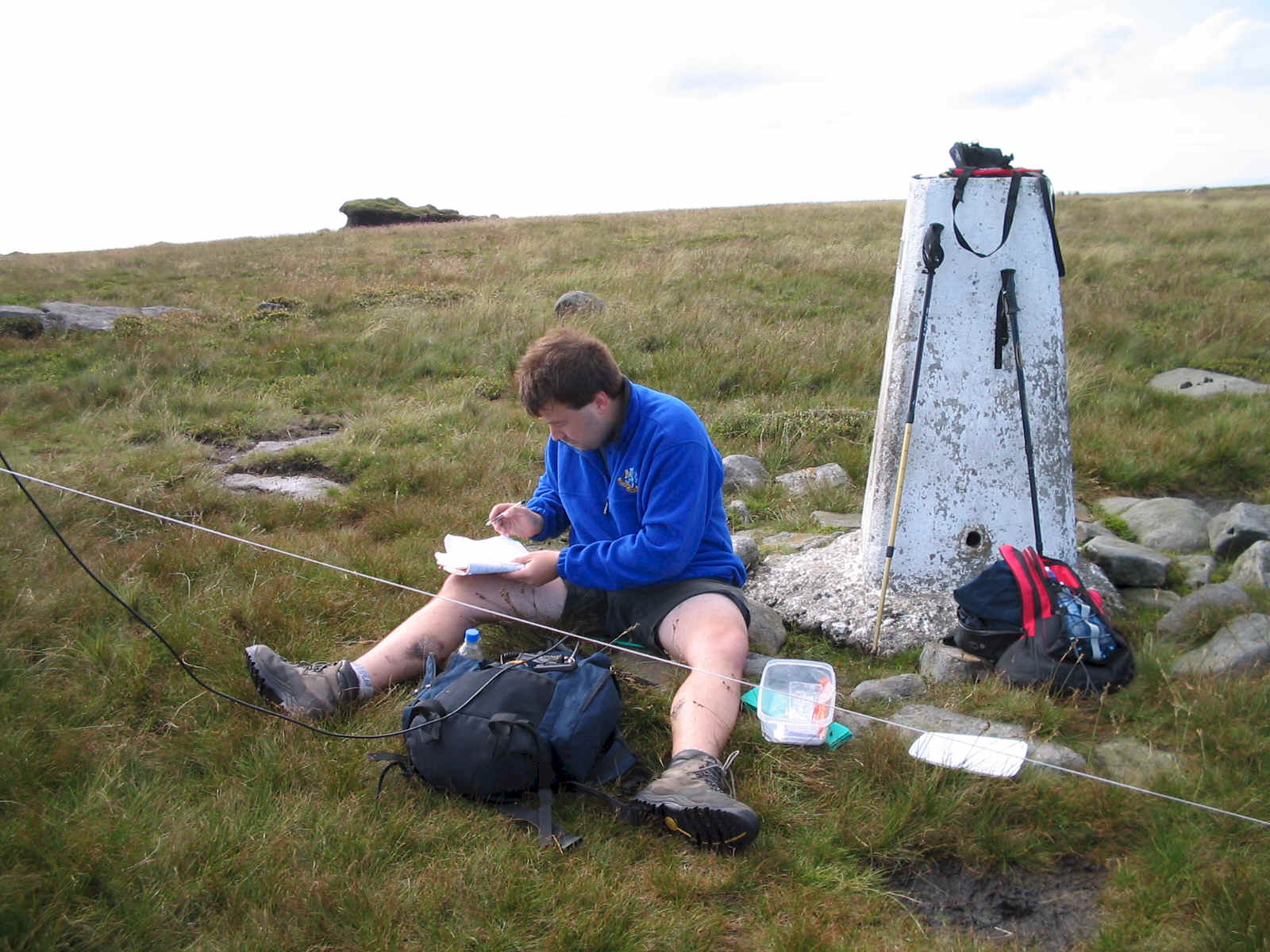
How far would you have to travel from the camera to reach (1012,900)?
244 centimetres

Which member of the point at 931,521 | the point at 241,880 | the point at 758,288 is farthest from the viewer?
the point at 758,288

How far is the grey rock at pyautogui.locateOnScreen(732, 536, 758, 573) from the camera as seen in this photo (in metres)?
4.59

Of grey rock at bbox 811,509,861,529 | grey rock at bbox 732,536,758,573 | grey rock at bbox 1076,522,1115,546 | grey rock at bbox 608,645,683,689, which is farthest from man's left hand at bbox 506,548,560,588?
grey rock at bbox 1076,522,1115,546

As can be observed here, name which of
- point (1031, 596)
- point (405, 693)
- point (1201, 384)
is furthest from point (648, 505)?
point (1201, 384)

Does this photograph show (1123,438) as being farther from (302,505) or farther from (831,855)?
(302,505)

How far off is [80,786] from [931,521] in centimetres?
338

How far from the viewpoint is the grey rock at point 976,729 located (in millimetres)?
2885

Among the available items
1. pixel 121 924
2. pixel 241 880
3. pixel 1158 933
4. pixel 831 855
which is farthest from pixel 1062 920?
pixel 121 924

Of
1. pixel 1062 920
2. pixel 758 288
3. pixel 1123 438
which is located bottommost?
pixel 1062 920

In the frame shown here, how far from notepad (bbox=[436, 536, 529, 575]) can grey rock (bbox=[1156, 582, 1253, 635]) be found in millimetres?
2688

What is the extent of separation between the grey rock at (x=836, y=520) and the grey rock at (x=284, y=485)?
312 centimetres

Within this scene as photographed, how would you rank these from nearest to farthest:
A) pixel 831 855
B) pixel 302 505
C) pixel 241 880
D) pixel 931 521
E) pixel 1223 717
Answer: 1. pixel 241 880
2. pixel 831 855
3. pixel 1223 717
4. pixel 931 521
5. pixel 302 505

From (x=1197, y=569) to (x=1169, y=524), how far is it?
0.57m

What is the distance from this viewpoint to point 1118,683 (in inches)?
130
